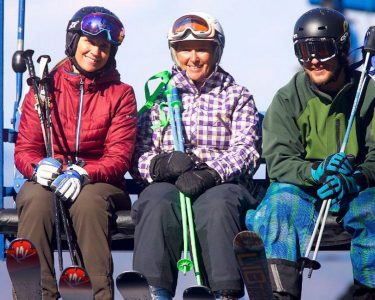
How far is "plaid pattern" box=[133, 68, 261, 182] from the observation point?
830 centimetres

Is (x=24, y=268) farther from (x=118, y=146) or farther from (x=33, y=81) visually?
(x=33, y=81)

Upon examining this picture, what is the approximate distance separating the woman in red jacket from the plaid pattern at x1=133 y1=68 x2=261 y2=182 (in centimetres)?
14

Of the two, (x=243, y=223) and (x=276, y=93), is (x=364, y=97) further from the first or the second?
(x=243, y=223)

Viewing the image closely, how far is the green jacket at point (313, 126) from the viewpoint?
26.2 ft

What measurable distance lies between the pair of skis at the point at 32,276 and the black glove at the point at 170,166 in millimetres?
858

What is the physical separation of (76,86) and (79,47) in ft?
0.89

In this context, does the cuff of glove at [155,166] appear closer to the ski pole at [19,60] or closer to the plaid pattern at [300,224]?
the plaid pattern at [300,224]

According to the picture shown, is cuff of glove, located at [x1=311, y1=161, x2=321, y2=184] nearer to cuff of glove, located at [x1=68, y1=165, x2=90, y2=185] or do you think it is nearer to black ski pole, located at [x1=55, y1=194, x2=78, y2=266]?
cuff of glove, located at [x1=68, y1=165, x2=90, y2=185]

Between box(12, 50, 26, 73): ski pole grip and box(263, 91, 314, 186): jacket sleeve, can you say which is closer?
box(263, 91, 314, 186): jacket sleeve

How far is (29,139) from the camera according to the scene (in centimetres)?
845

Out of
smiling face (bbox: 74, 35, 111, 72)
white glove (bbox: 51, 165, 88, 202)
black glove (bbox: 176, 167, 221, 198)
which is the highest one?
smiling face (bbox: 74, 35, 111, 72)

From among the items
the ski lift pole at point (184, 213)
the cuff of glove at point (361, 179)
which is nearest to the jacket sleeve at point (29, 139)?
the ski lift pole at point (184, 213)

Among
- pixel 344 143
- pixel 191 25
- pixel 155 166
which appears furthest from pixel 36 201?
pixel 344 143

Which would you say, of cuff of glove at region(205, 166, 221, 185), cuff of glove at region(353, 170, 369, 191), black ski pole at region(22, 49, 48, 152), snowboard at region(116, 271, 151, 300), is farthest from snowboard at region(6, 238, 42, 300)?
cuff of glove at region(353, 170, 369, 191)
